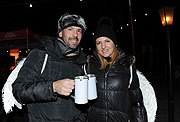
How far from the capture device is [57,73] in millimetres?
1646

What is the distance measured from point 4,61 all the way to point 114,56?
3.90 m

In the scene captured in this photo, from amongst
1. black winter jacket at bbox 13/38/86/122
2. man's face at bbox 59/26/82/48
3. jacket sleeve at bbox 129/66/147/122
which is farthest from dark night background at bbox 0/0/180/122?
jacket sleeve at bbox 129/66/147/122

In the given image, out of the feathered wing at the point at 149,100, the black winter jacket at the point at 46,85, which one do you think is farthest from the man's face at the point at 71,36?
the feathered wing at the point at 149,100

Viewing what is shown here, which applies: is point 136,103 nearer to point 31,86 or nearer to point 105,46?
point 105,46

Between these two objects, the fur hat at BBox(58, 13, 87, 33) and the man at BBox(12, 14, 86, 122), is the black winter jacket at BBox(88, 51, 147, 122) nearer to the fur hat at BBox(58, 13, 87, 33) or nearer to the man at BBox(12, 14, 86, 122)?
the man at BBox(12, 14, 86, 122)

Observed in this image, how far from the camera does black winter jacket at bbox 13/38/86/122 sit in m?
1.31

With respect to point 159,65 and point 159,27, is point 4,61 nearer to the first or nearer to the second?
point 159,27

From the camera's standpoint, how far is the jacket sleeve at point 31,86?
1292 millimetres

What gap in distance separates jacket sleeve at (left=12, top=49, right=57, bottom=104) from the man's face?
48 centimetres

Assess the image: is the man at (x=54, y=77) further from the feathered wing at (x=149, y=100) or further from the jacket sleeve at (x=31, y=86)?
the feathered wing at (x=149, y=100)

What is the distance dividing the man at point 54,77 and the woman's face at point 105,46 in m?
0.33

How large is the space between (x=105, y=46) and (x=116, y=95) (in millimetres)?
741

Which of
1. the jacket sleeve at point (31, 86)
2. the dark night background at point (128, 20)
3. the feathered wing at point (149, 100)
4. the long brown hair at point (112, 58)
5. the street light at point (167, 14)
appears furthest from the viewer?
the dark night background at point (128, 20)

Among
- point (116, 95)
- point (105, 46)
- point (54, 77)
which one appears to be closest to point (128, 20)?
point (105, 46)
